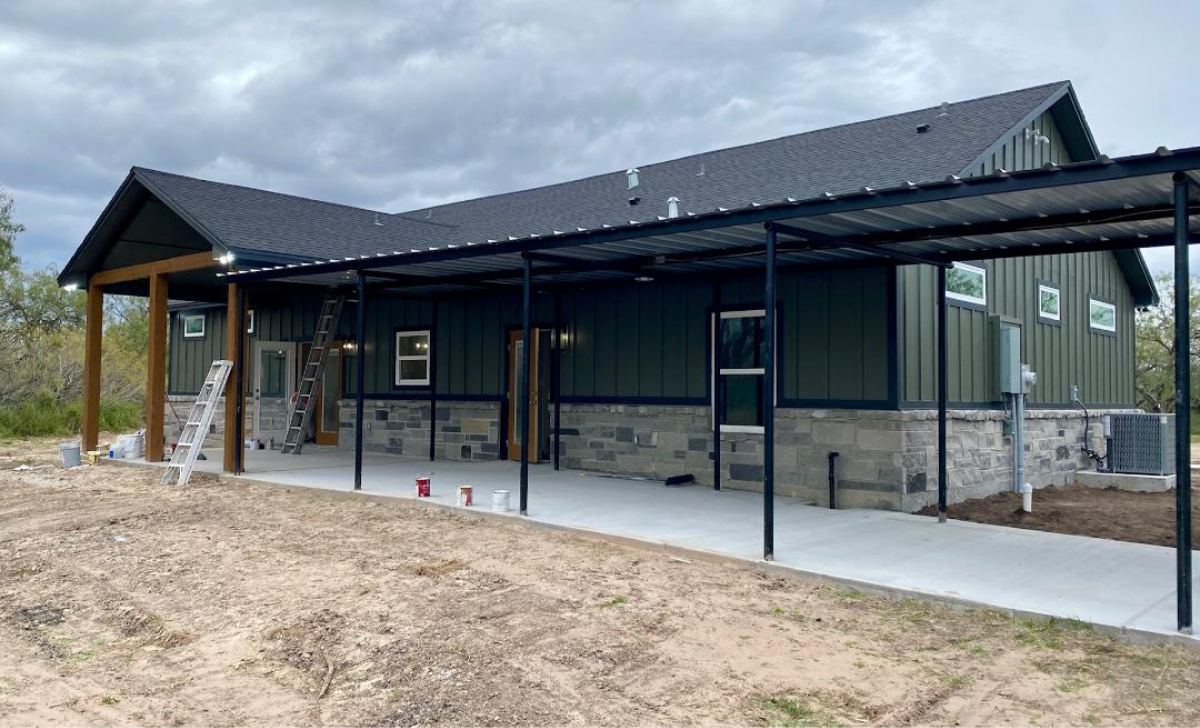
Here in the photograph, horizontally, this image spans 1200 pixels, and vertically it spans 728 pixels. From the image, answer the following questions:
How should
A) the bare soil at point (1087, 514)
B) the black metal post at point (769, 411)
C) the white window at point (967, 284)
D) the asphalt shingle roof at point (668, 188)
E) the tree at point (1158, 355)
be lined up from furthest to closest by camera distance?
the tree at point (1158, 355)
the asphalt shingle roof at point (668, 188)
the white window at point (967, 284)
the bare soil at point (1087, 514)
the black metal post at point (769, 411)

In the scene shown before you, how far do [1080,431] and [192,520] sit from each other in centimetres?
1152

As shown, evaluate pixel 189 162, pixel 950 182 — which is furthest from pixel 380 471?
pixel 189 162

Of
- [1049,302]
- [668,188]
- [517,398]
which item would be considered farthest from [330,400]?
[1049,302]

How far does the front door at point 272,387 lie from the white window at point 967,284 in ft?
37.3

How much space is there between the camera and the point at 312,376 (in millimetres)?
14297

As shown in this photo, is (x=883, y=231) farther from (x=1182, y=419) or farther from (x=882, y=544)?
(x=1182, y=419)

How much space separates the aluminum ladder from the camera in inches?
550

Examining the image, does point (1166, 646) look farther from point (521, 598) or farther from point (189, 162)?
point (189, 162)

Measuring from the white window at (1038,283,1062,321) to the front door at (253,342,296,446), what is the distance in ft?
40.4

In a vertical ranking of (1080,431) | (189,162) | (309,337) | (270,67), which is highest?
(189,162)

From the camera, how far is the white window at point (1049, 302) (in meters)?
11.3

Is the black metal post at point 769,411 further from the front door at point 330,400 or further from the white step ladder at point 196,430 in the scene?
the front door at point 330,400

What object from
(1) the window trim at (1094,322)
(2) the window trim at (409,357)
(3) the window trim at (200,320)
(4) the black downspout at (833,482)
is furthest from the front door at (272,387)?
(1) the window trim at (1094,322)

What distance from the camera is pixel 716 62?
2230 cm
